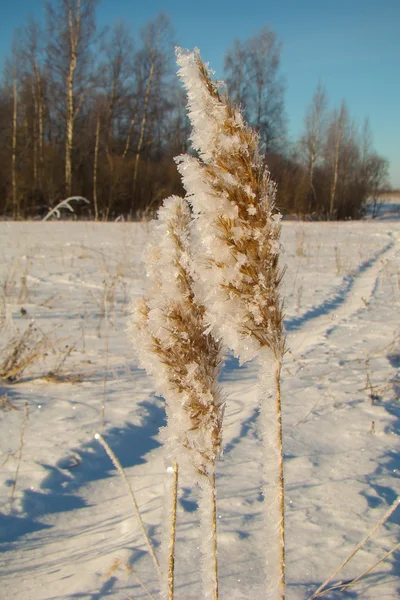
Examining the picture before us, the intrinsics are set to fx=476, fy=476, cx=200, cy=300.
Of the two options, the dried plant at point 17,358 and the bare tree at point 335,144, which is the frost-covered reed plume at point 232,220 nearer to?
the dried plant at point 17,358

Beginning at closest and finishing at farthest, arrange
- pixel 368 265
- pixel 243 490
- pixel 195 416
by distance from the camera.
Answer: pixel 195 416 < pixel 243 490 < pixel 368 265

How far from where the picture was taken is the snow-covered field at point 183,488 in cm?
165

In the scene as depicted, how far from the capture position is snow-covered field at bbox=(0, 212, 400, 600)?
165cm

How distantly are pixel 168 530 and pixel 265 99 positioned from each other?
33.9 m

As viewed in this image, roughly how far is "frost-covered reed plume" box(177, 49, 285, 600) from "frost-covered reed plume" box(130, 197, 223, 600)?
0.22 feet

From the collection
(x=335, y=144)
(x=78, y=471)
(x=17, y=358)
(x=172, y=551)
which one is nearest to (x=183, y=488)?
(x=78, y=471)

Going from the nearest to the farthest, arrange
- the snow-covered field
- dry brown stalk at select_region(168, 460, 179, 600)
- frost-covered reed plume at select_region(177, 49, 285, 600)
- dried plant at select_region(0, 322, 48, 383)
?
1. frost-covered reed plume at select_region(177, 49, 285, 600)
2. dry brown stalk at select_region(168, 460, 179, 600)
3. the snow-covered field
4. dried plant at select_region(0, 322, 48, 383)

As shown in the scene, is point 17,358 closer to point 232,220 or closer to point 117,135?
point 232,220

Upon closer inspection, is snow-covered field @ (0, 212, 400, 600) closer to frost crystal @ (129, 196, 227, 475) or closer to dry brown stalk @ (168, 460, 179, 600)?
frost crystal @ (129, 196, 227, 475)

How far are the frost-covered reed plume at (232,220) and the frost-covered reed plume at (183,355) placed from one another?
66 mm

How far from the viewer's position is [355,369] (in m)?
3.75

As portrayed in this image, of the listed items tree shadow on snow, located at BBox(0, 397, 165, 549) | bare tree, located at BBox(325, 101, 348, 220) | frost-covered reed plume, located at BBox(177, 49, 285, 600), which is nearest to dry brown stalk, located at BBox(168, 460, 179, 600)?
frost-covered reed plume, located at BBox(177, 49, 285, 600)

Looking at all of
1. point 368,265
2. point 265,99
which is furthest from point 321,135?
point 368,265

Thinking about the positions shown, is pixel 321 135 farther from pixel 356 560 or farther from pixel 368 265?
pixel 356 560
